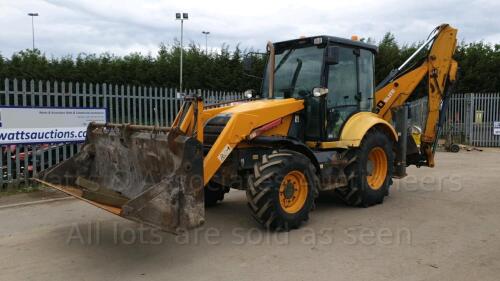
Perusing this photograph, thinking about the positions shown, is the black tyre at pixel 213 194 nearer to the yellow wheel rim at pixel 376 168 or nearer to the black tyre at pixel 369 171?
the black tyre at pixel 369 171

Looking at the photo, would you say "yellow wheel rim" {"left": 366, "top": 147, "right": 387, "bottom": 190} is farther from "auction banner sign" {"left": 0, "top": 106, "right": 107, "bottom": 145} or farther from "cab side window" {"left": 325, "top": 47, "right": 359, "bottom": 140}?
"auction banner sign" {"left": 0, "top": 106, "right": 107, "bottom": 145}

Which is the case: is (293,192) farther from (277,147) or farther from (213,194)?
(213,194)

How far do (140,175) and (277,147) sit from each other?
1829 millimetres

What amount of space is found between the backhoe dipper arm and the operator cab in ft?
3.61

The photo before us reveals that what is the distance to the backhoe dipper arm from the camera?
28.1 ft

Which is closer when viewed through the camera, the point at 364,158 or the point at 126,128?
the point at 126,128

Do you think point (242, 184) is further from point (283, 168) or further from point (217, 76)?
point (217, 76)

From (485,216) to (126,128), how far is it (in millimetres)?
5241

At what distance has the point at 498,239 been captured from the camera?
18.6 feet

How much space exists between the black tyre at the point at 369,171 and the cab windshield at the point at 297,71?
1.26 meters

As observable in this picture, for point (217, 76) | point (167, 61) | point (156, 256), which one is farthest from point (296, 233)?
point (167, 61)

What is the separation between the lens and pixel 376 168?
7.83 m

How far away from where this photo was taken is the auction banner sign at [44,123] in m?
8.59

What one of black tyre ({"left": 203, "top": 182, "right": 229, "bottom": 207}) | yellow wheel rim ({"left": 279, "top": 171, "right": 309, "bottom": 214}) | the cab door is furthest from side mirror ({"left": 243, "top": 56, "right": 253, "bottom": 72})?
yellow wheel rim ({"left": 279, "top": 171, "right": 309, "bottom": 214})
